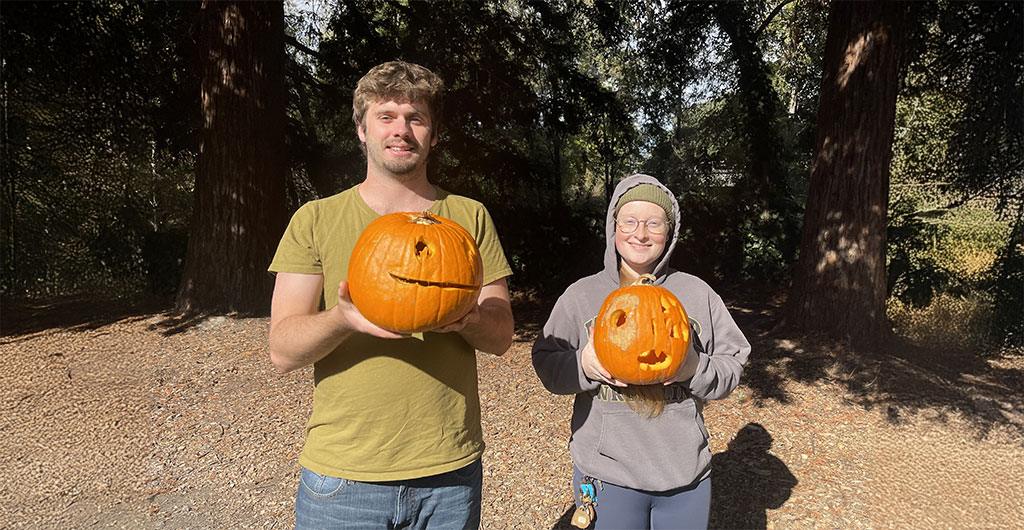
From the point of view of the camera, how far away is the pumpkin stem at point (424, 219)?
194 cm

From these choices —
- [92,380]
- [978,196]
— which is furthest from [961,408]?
[92,380]

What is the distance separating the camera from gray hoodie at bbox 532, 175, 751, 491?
2330mm

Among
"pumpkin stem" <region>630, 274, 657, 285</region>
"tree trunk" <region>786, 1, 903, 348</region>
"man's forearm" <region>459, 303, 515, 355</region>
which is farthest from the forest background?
"man's forearm" <region>459, 303, 515, 355</region>

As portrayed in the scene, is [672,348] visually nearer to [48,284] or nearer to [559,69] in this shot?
[559,69]

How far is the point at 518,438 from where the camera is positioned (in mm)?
5410

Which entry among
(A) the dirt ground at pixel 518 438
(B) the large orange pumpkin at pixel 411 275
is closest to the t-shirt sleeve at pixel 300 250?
(B) the large orange pumpkin at pixel 411 275

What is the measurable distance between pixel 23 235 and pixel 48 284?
1.13 metres

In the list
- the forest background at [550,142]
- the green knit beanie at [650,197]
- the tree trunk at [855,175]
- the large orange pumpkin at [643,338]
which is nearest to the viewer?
the large orange pumpkin at [643,338]

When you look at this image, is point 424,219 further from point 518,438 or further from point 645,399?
point 518,438

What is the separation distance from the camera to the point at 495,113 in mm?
11578

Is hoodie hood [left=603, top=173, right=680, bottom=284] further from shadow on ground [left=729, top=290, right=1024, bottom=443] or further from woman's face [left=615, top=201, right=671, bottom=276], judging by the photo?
shadow on ground [left=729, top=290, right=1024, bottom=443]

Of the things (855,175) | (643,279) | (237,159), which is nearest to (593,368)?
(643,279)

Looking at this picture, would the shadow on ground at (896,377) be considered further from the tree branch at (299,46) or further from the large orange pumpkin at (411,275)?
the tree branch at (299,46)

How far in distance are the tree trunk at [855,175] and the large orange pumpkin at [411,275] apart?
6.62 m
